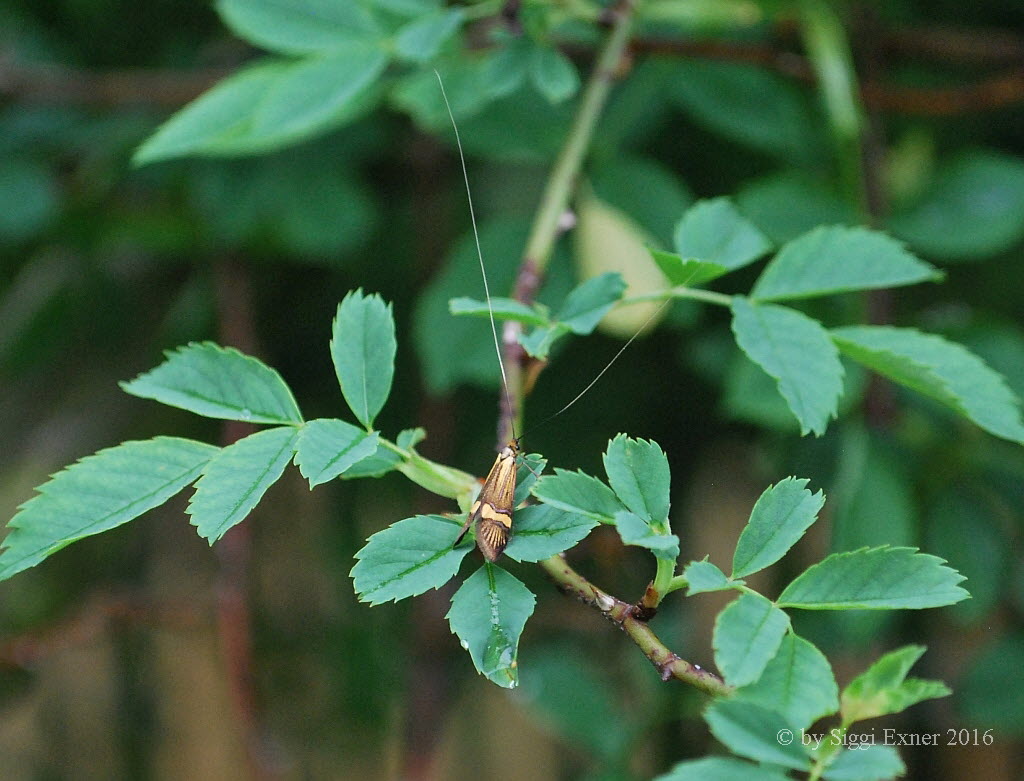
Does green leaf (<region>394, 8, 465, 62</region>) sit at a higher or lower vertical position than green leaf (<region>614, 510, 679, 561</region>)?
higher

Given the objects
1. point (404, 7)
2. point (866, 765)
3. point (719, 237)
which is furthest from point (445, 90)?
point (866, 765)

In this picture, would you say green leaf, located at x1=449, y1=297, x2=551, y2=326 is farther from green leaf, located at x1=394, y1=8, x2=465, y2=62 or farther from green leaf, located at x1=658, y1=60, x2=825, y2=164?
green leaf, located at x1=658, y1=60, x2=825, y2=164

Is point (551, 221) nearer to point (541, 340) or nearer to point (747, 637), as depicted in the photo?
point (541, 340)

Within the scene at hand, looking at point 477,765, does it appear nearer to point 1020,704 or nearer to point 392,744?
point 392,744

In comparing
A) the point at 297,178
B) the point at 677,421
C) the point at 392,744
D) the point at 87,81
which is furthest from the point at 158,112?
the point at 392,744

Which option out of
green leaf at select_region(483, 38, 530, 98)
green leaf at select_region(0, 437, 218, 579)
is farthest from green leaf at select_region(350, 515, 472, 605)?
green leaf at select_region(483, 38, 530, 98)

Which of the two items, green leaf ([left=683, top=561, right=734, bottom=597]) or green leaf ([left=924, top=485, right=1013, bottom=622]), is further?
green leaf ([left=924, top=485, right=1013, bottom=622])
